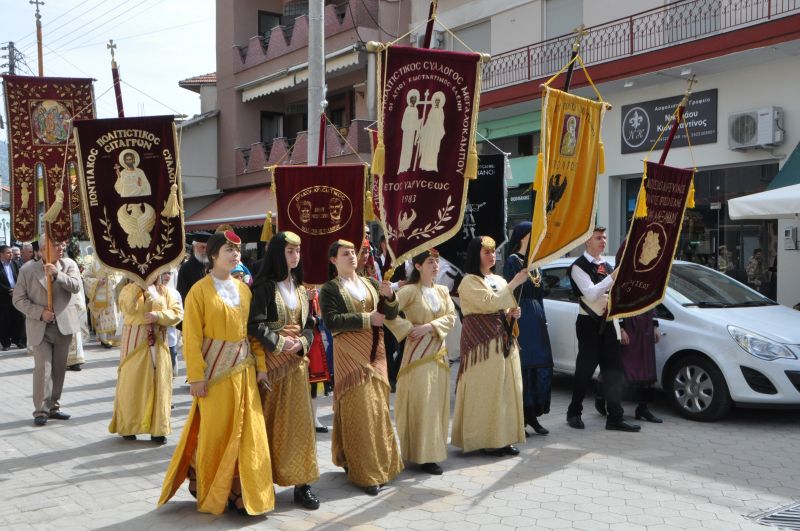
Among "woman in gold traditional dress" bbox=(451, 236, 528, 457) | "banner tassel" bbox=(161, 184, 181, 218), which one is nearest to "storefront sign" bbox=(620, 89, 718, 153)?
"woman in gold traditional dress" bbox=(451, 236, 528, 457)

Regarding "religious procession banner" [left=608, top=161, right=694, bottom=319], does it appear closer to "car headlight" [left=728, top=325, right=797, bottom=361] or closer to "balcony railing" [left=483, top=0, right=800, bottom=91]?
"car headlight" [left=728, top=325, right=797, bottom=361]

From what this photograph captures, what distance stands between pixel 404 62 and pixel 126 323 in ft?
12.2

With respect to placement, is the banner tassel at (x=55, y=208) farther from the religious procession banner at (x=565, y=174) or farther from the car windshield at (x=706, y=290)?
the car windshield at (x=706, y=290)

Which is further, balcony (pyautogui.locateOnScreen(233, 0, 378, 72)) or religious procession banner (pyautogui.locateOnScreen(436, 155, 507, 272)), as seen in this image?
balcony (pyautogui.locateOnScreen(233, 0, 378, 72))

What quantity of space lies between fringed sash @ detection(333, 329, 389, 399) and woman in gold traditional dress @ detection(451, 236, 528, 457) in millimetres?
1122

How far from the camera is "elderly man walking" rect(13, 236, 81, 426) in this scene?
812cm

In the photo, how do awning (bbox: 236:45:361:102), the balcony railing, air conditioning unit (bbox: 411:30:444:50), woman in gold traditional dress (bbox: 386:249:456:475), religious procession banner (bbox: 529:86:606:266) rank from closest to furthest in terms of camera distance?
woman in gold traditional dress (bbox: 386:249:456:475) → religious procession banner (bbox: 529:86:606:266) → the balcony railing → air conditioning unit (bbox: 411:30:444:50) → awning (bbox: 236:45:361:102)

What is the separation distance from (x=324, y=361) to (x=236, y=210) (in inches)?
803

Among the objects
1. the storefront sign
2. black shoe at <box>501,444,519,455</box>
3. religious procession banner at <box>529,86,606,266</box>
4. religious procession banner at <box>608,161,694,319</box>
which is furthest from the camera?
the storefront sign

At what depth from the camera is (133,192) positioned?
6793 mm

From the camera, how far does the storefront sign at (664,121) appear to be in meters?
14.4

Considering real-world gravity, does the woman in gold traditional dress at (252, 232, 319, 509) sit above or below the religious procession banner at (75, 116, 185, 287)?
below

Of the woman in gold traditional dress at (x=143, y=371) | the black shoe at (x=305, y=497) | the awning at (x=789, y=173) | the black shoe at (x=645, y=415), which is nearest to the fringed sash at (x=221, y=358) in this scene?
the black shoe at (x=305, y=497)

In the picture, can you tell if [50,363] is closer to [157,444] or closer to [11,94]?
[157,444]
